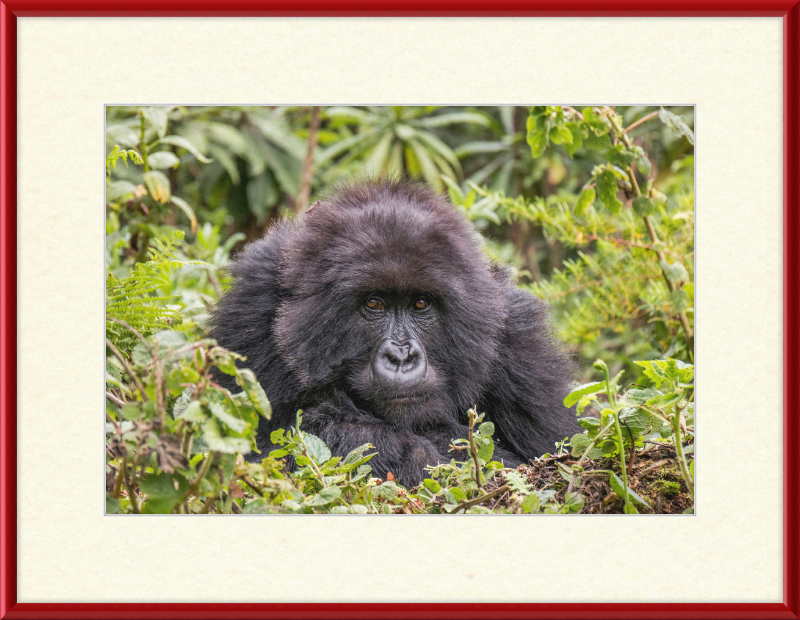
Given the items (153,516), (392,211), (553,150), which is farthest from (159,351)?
(553,150)

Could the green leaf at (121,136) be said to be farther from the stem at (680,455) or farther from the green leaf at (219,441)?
the stem at (680,455)

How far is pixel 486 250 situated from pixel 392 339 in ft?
4.16

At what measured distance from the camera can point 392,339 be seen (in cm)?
378

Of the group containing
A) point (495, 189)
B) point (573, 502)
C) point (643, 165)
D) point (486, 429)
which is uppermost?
point (495, 189)

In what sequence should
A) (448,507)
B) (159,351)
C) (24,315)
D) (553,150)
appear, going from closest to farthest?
(159,351) → (24,315) → (448,507) → (553,150)

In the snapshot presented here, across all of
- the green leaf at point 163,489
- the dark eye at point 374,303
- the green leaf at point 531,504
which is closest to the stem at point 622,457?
the green leaf at point 531,504

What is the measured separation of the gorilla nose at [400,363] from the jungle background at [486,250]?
420 millimetres

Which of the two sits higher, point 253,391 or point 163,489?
point 253,391

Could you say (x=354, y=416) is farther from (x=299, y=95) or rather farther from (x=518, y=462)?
(x=299, y=95)

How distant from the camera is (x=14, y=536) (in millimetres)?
2334

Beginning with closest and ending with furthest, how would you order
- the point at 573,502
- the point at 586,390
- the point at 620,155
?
the point at 573,502 → the point at 586,390 → the point at 620,155

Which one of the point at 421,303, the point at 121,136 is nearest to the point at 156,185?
the point at 121,136
